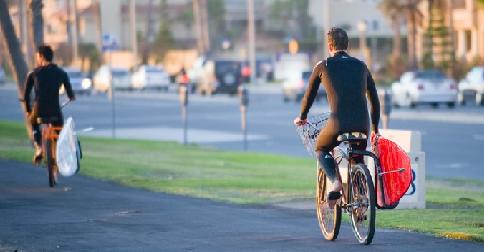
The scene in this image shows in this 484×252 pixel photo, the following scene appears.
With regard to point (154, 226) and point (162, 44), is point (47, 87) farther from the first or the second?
point (162, 44)

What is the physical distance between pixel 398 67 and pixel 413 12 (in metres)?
4.23

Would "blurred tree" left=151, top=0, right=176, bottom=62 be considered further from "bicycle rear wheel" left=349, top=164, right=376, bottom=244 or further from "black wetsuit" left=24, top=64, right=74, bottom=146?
"bicycle rear wheel" left=349, top=164, right=376, bottom=244

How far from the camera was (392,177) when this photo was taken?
1073 centimetres

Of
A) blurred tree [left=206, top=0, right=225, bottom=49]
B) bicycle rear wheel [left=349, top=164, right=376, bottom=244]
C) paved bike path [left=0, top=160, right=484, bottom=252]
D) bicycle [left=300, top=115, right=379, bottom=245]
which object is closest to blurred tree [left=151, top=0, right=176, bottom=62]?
blurred tree [left=206, top=0, right=225, bottom=49]

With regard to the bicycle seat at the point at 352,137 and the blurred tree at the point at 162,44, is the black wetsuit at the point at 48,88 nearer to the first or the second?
the bicycle seat at the point at 352,137

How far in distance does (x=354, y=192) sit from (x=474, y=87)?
41.9m

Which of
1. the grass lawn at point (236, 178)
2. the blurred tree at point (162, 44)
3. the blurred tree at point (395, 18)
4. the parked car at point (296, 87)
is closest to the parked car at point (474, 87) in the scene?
the parked car at point (296, 87)

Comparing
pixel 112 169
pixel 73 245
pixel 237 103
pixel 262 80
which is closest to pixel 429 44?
pixel 237 103

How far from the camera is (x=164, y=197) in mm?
16219

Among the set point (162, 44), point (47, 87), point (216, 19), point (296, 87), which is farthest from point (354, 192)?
point (216, 19)

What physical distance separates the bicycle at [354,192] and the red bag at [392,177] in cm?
10

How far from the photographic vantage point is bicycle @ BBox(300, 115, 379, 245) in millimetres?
10586

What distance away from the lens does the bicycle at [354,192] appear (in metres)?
10.6

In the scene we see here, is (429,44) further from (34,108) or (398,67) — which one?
(34,108)
